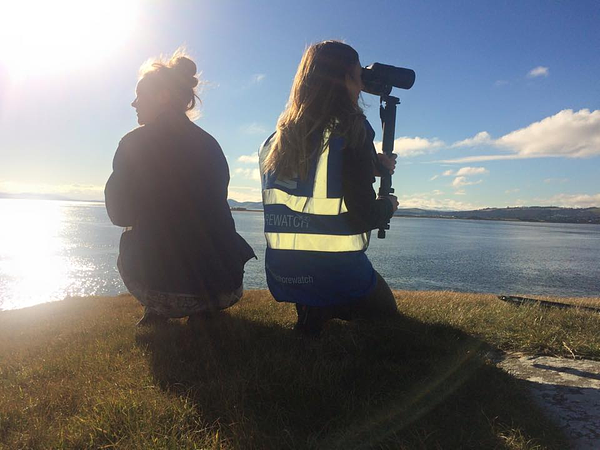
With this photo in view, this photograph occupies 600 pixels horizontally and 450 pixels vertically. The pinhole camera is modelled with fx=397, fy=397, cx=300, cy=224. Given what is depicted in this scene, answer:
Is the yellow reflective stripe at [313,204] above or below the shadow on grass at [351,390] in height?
above

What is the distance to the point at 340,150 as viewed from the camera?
3102mm

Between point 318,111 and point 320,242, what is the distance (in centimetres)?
106

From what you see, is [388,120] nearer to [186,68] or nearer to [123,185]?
[186,68]

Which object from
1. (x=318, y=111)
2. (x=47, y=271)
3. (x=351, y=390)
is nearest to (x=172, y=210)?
(x=318, y=111)

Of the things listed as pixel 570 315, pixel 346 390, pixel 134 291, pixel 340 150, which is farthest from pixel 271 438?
pixel 570 315

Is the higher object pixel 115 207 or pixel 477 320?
pixel 115 207

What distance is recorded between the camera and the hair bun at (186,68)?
12.5 ft

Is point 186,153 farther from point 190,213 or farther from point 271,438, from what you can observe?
point 271,438

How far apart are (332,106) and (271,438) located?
2.40 meters

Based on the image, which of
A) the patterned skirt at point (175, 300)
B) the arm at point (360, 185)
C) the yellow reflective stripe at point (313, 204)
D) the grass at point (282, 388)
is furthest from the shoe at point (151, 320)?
the arm at point (360, 185)

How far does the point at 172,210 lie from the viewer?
355 cm

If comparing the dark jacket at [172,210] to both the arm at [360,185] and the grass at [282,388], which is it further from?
the arm at [360,185]

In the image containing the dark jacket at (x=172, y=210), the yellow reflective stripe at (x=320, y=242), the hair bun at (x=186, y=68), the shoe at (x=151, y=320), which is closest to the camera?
the yellow reflective stripe at (x=320, y=242)

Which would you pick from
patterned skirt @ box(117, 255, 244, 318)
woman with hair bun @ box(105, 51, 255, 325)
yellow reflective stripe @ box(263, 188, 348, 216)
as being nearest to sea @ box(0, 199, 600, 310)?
patterned skirt @ box(117, 255, 244, 318)
